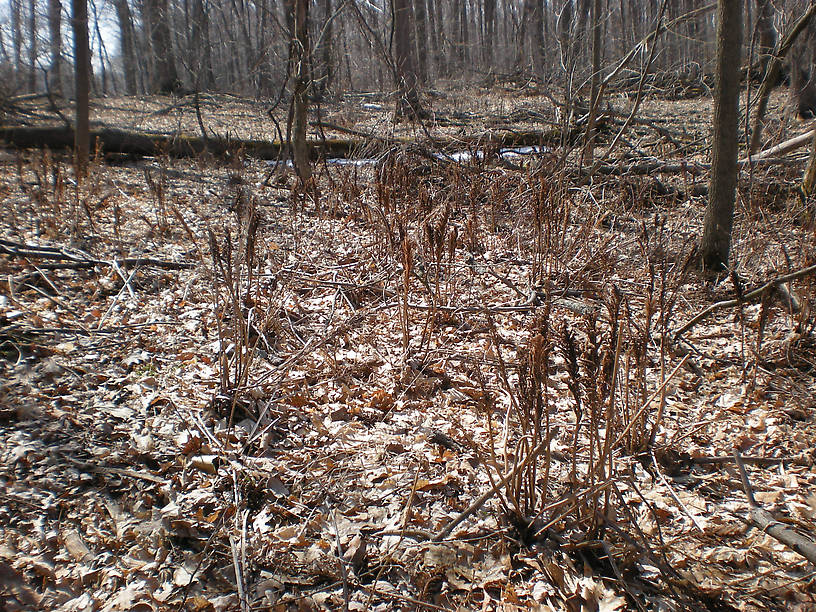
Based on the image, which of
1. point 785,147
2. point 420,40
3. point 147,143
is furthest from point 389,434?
point 420,40

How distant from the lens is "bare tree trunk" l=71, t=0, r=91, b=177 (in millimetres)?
6465

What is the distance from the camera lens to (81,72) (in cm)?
672

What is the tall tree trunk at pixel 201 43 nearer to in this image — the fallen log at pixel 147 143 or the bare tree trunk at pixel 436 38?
the fallen log at pixel 147 143

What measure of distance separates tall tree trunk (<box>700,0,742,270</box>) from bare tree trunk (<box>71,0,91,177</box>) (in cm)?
638

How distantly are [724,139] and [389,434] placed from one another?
10.6 ft

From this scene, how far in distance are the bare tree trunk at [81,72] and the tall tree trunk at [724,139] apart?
251 inches

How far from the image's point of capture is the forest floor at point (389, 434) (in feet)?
5.64

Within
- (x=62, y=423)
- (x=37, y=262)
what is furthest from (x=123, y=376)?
(x=37, y=262)

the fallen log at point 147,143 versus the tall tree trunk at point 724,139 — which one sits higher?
the fallen log at point 147,143

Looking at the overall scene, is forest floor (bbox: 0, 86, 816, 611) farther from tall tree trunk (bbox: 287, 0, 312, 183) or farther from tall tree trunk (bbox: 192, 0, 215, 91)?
tall tree trunk (bbox: 192, 0, 215, 91)

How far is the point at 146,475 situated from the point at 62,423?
49 centimetres

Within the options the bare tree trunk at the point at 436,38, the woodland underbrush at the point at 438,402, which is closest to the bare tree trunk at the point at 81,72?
the woodland underbrush at the point at 438,402

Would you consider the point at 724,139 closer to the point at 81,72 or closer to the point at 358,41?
the point at 81,72

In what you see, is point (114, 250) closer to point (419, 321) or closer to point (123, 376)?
point (123, 376)
